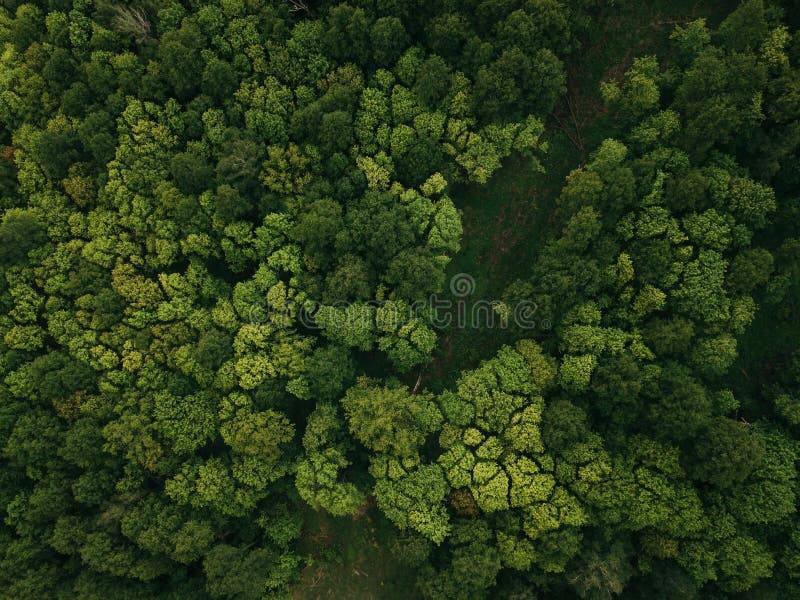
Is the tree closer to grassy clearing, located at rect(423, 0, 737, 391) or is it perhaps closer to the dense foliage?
the dense foliage

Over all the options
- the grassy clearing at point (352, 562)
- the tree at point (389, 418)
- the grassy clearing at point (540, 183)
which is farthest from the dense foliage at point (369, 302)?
the grassy clearing at point (540, 183)

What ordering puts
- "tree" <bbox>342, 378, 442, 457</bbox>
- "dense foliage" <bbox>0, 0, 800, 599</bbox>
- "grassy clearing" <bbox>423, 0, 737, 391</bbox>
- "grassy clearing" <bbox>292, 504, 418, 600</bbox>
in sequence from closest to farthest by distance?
"dense foliage" <bbox>0, 0, 800, 599</bbox>, "tree" <bbox>342, 378, 442, 457</bbox>, "grassy clearing" <bbox>292, 504, 418, 600</bbox>, "grassy clearing" <bbox>423, 0, 737, 391</bbox>

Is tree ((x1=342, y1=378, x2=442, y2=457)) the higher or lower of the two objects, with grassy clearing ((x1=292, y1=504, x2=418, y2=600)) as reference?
higher

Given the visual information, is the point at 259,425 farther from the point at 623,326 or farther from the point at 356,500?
the point at 623,326

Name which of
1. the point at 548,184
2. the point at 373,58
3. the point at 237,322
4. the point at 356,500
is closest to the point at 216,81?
the point at 373,58

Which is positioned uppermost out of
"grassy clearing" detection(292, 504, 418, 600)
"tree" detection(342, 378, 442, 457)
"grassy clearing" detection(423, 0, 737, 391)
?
"grassy clearing" detection(423, 0, 737, 391)

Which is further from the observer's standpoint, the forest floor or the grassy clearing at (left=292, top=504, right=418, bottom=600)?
the forest floor

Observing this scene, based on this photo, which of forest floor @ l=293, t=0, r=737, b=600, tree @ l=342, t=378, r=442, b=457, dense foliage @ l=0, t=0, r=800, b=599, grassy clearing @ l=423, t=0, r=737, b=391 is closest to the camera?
dense foliage @ l=0, t=0, r=800, b=599

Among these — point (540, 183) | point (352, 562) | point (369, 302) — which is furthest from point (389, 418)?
point (540, 183)

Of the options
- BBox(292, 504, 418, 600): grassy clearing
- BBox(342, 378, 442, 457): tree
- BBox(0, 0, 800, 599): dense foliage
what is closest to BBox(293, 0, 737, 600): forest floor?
BBox(292, 504, 418, 600): grassy clearing
